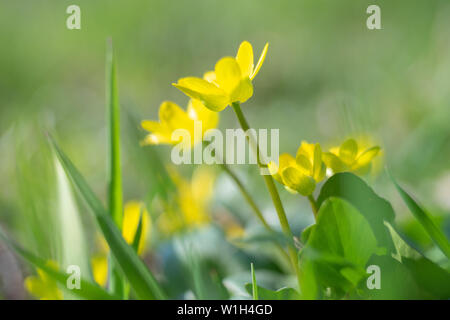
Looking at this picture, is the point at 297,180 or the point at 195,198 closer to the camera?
the point at 297,180

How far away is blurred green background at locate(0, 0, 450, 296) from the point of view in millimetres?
1150

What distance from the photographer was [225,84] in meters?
0.42

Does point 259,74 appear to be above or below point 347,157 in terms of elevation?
above

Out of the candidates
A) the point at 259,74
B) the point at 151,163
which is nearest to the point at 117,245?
the point at 151,163

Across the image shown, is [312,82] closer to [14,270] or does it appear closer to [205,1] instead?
[205,1]

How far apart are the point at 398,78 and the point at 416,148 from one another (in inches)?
20.0

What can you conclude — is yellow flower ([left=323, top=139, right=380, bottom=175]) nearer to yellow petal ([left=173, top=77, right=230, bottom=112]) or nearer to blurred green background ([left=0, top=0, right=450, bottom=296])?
yellow petal ([left=173, top=77, right=230, bottom=112])

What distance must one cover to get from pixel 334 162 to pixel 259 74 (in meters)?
1.34

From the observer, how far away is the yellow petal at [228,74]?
1.34 feet

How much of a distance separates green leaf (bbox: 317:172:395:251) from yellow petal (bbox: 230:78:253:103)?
0.12m

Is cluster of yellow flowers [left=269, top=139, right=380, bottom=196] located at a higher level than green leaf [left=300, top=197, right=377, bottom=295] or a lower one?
higher

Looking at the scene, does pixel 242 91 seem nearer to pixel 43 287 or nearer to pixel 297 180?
pixel 297 180

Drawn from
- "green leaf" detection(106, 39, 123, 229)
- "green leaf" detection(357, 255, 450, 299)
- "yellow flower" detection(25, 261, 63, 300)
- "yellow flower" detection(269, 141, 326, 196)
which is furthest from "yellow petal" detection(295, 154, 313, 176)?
"yellow flower" detection(25, 261, 63, 300)
